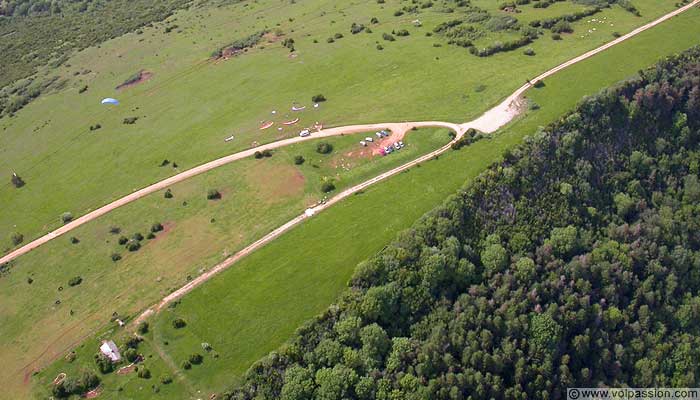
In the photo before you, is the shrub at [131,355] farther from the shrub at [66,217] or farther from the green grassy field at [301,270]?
the shrub at [66,217]

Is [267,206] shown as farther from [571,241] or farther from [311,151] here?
[571,241]

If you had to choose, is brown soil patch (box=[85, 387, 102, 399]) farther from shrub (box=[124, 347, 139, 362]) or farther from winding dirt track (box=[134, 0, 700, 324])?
winding dirt track (box=[134, 0, 700, 324])

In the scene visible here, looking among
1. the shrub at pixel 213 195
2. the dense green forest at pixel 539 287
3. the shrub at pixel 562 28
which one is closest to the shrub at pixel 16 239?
the shrub at pixel 213 195

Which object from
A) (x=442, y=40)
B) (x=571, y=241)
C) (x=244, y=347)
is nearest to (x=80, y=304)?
(x=244, y=347)

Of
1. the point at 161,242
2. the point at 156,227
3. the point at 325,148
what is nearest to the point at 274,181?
the point at 325,148

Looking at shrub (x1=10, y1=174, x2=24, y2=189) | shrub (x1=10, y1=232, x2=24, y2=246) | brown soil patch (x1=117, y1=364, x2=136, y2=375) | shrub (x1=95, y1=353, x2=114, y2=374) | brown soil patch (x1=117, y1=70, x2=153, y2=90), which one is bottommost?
brown soil patch (x1=117, y1=364, x2=136, y2=375)

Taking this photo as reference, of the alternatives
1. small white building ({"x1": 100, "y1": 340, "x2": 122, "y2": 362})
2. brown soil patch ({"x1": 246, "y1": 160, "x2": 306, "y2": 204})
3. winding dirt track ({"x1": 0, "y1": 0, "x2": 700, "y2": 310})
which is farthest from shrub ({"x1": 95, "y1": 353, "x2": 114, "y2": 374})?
brown soil patch ({"x1": 246, "y1": 160, "x2": 306, "y2": 204})
